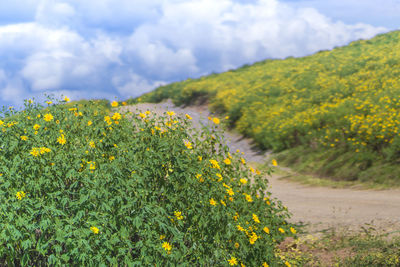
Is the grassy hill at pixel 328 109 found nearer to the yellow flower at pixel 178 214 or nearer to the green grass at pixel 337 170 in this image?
the green grass at pixel 337 170

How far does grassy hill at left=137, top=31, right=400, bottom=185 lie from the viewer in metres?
11.2

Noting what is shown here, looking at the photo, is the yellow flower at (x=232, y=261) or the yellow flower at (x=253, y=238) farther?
the yellow flower at (x=253, y=238)

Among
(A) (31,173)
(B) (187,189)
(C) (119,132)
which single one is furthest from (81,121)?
(B) (187,189)

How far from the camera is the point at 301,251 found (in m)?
5.57

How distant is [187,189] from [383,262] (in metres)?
2.57

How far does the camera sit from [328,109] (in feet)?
49.6

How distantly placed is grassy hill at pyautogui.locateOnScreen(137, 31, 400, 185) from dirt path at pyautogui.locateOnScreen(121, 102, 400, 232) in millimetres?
1080

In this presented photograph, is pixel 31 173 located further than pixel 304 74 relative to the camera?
No

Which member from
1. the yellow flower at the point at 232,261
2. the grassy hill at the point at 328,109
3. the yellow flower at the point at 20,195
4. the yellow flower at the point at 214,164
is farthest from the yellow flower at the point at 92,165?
the grassy hill at the point at 328,109

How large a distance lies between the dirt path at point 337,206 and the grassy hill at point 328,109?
3.54 feet

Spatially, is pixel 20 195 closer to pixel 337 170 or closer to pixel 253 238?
pixel 253 238

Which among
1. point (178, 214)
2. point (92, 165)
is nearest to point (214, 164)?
point (178, 214)

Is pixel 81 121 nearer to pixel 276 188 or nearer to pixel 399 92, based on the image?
pixel 276 188

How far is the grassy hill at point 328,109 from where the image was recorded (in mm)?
11203
